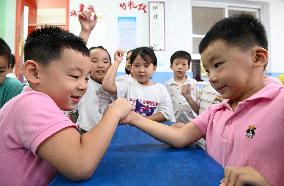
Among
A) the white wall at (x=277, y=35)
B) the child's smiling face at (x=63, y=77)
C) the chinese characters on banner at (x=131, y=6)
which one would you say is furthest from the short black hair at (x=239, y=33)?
the white wall at (x=277, y=35)

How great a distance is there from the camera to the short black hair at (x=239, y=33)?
0.78 m

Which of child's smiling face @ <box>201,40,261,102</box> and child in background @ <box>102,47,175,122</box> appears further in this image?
child in background @ <box>102,47,175,122</box>

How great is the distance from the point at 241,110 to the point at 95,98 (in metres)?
1.11

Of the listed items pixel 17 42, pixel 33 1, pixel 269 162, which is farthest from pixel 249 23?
pixel 33 1

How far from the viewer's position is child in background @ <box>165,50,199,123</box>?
7.06 feet

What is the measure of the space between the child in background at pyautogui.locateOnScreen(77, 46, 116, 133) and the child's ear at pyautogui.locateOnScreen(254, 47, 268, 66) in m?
1.00

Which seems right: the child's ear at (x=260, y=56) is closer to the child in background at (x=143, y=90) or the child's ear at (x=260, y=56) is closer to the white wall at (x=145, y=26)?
the child in background at (x=143, y=90)

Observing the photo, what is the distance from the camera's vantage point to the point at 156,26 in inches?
154

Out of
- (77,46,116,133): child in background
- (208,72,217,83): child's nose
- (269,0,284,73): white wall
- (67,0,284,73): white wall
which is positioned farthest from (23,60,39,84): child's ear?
(269,0,284,73): white wall

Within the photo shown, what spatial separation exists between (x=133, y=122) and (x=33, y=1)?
4.55 meters

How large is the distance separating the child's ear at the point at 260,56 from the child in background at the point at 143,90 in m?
1.02

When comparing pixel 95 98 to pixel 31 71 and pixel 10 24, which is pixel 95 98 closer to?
pixel 31 71

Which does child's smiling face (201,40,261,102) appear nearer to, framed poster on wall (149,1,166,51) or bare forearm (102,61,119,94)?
bare forearm (102,61,119,94)

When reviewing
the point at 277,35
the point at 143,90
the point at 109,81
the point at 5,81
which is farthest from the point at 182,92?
the point at 277,35
